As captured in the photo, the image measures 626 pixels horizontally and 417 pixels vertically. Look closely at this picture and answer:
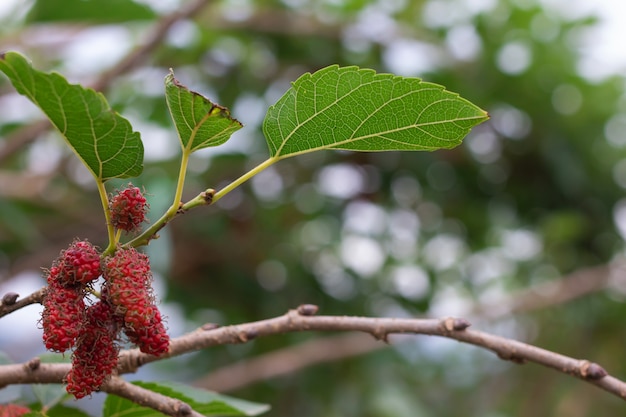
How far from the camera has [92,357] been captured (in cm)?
37

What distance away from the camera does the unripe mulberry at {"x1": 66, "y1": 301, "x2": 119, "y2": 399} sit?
0.37 metres

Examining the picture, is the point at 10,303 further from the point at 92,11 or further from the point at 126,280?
the point at 92,11

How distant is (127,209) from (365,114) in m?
0.15

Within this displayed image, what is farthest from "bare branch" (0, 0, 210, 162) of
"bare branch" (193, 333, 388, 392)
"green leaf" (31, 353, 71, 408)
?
"green leaf" (31, 353, 71, 408)

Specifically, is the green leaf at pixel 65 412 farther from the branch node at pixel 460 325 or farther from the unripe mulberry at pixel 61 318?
the branch node at pixel 460 325

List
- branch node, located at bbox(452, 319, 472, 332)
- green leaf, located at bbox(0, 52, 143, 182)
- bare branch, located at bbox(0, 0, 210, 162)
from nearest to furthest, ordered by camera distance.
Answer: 1. green leaf, located at bbox(0, 52, 143, 182)
2. branch node, located at bbox(452, 319, 472, 332)
3. bare branch, located at bbox(0, 0, 210, 162)

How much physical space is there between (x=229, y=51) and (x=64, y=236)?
0.62m

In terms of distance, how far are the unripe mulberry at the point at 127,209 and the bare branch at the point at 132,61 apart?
82 centimetres

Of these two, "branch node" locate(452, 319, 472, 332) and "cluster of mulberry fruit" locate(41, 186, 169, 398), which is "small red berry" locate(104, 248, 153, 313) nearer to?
"cluster of mulberry fruit" locate(41, 186, 169, 398)

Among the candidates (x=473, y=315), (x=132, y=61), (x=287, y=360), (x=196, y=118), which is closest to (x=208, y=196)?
(x=196, y=118)

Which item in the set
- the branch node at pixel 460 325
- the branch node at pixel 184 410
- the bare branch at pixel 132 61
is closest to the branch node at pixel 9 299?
the branch node at pixel 184 410

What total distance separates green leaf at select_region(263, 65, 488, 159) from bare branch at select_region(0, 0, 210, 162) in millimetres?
810

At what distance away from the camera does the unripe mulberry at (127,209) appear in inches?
15.6

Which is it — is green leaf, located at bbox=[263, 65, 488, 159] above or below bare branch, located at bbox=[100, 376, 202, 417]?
above
